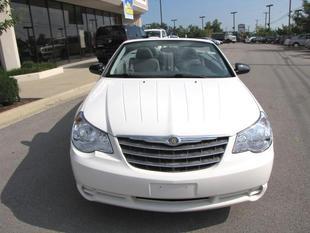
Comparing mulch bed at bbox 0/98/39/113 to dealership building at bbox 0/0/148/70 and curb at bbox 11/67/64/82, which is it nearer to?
curb at bbox 11/67/64/82

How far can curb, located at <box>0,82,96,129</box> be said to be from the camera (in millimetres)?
7466

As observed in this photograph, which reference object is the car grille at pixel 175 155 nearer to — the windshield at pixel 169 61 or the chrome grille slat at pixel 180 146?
the chrome grille slat at pixel 180 146

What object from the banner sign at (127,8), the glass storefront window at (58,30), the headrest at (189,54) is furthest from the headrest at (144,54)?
the banner sign at (127,8)

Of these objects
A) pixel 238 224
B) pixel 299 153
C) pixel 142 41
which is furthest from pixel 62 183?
pixel 299 153

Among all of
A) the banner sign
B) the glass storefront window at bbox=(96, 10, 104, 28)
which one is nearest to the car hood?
the banner sign

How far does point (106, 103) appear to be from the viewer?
360 cm

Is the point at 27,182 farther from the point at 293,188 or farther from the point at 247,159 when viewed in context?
the point at 293,188

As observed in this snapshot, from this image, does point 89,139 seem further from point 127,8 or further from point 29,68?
point 127,8

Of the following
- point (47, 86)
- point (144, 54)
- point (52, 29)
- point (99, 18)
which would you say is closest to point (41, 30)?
point (52, 29)

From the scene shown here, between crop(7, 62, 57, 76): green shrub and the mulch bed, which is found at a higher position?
crop(7, 62, 57, 76): green shrub

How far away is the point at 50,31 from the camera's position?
20078mm

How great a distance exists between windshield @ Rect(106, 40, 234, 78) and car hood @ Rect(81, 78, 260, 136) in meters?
0.39

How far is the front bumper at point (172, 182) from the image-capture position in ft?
9.66

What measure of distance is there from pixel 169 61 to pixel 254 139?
199cm
